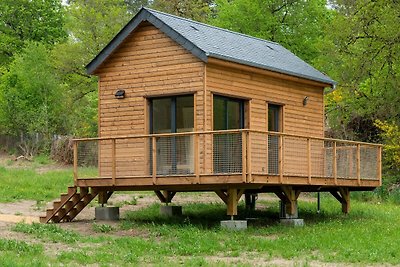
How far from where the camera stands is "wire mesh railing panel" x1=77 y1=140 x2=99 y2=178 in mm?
23344

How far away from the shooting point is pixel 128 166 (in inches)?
899

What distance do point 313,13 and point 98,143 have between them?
21732 mm

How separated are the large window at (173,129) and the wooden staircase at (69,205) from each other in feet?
8.58

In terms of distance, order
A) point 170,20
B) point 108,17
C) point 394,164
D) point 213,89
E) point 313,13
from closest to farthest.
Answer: point 213,89
point 170,20
point 394,164
point 313,13
point 108,17

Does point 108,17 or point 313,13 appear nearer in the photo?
point 313,13

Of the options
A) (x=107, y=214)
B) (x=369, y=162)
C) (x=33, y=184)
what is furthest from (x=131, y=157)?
(x=33, y=184)

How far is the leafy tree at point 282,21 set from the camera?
41312 millimetres

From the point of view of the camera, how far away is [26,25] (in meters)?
58.5

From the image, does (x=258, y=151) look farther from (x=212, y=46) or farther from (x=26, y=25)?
(x=26, y=25)

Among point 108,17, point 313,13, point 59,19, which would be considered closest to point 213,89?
point 313,13

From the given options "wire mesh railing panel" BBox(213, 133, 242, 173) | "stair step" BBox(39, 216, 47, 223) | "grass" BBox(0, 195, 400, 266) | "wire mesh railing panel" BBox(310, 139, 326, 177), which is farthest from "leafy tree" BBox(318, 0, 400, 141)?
"stair step" BBox(39, 216, 47, 223)

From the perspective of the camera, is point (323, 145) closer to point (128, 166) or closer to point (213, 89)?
point (213, 89)

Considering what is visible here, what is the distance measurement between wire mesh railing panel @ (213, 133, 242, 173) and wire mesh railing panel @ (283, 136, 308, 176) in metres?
1.70

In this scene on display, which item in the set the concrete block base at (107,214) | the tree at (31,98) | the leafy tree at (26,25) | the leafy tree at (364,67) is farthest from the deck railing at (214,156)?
the leafy tree at (26,25)
